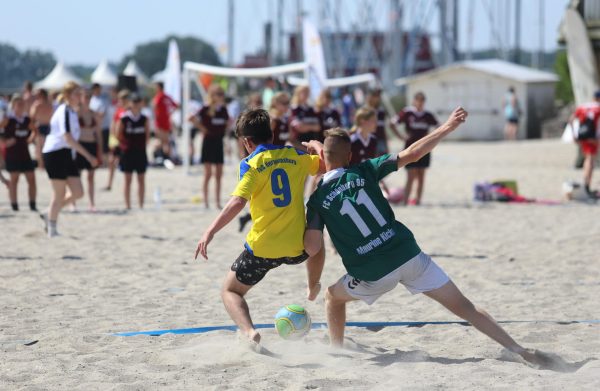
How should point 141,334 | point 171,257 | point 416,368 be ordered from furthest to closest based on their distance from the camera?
point 171,257 → point 141,334 → point 416,368

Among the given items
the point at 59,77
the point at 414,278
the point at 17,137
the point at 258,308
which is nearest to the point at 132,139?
the point at 17,137

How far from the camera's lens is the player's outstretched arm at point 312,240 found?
516 centimetres

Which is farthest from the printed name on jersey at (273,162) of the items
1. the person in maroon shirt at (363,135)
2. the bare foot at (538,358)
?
the person in maroon shirt at (363,135)

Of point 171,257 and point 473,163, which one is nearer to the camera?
point 171,257

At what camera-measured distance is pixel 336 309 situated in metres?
5.38

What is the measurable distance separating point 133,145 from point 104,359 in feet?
26.7

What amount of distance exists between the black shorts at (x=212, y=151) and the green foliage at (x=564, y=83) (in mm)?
26890

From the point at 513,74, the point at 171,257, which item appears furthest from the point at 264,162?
the point at 513,74

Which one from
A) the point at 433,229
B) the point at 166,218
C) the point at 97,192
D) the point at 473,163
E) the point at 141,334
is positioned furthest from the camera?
the point at 473,163

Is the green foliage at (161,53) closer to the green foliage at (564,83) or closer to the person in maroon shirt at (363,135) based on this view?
the green foliage at (564,83)

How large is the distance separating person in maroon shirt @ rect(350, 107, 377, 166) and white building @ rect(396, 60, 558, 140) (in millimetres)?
23072

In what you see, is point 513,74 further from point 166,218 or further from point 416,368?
point 416,368

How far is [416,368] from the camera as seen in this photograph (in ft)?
16.8

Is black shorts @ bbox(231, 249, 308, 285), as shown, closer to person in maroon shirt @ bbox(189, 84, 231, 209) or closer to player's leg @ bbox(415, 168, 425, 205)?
person in maroon shirt @ bbox(189, 84, 231, 209)
